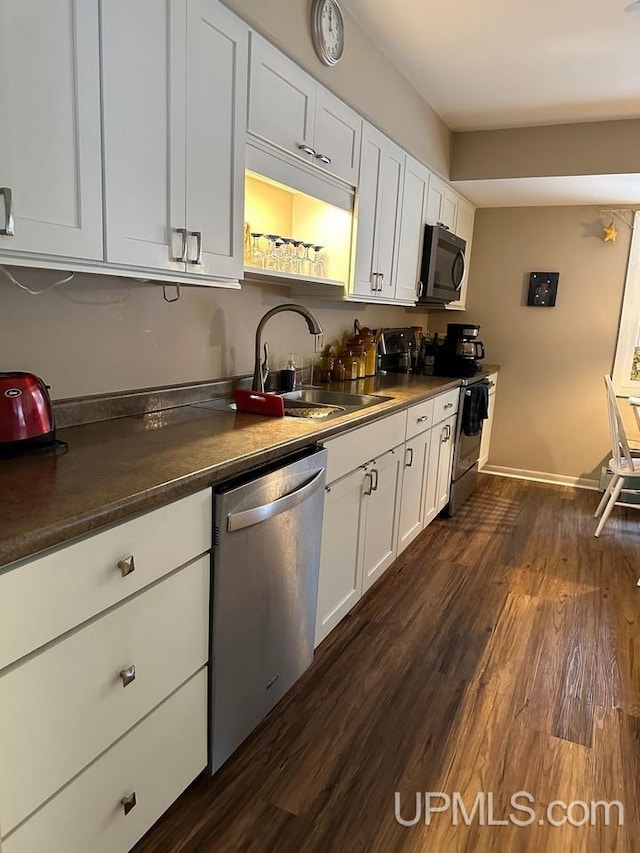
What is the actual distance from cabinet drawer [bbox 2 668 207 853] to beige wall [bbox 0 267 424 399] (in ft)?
3.06

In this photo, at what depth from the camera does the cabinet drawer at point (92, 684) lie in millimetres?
960

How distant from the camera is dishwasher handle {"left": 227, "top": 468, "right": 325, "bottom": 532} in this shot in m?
1.42

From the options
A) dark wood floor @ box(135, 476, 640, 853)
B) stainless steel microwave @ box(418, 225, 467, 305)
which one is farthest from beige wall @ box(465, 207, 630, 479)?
dark wood floor @ box(135, 476, 640, 853)

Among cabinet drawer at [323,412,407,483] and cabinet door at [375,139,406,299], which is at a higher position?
cabinet door at [375,139,406,299]

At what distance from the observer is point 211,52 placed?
1.62m

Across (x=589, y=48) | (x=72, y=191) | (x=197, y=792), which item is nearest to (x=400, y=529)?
(x=197, y=792)

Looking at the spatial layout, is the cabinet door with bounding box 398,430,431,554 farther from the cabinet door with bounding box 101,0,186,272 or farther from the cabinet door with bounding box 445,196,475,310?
the cabinet door with bounding box 445,196,475,310

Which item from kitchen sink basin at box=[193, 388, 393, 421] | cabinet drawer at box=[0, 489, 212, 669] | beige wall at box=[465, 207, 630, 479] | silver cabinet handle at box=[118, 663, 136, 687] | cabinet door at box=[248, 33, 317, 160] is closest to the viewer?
Result: cabinet drawer at box=[0, 489, 212, 669]

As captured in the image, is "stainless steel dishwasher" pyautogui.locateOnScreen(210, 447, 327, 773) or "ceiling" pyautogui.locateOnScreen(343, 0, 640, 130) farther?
"ceiling" pyautogui.locateOnScreen(343, 0, 640, 130)

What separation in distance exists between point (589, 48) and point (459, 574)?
2.54m

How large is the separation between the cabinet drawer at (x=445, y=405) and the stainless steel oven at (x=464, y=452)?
0.09 m

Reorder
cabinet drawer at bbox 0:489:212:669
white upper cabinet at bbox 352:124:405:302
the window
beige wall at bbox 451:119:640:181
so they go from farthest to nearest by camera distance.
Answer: the window, beige wall at bbox 451:119:640:181, white upper cabinet at bbox 352:124:405:302, cabinet drawer at bbox 0:489:212:669

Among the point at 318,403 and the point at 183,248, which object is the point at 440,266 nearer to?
the point at 318,403
